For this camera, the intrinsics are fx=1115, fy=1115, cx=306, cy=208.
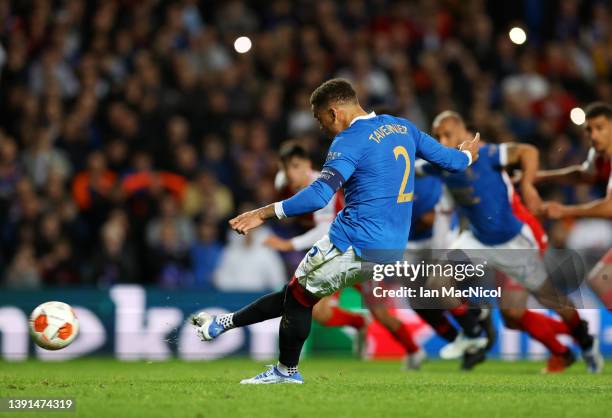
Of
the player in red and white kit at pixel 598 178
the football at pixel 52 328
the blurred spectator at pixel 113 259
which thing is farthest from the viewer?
the blurred spectator at pixel 113 259

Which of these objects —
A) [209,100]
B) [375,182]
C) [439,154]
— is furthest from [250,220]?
[209,100]

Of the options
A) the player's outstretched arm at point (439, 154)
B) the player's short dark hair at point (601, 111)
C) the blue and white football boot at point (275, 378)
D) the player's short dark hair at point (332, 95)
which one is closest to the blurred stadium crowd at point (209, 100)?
the player's short dark hair at point (601, 111)

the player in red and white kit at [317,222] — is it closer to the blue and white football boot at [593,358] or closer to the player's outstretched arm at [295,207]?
the blue and white football boot at [593,358]

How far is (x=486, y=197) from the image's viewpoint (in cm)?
989

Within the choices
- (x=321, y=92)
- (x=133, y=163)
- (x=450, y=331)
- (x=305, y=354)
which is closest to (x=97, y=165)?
(x=133, y=163)

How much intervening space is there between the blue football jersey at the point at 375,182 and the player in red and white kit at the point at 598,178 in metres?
2.21

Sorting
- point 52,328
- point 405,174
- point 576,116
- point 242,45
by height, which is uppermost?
point 242,45

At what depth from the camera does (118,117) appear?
1454 cm

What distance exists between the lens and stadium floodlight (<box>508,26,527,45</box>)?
55.5ft

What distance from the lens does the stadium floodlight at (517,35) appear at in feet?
55.5

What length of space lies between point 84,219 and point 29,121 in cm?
153

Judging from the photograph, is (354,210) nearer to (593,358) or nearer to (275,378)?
(275,378)

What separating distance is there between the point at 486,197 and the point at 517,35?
7.68 metres

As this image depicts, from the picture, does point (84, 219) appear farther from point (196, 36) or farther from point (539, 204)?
point (539, 204)
